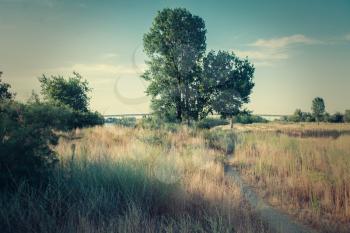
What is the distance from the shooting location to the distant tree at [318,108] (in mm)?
75188

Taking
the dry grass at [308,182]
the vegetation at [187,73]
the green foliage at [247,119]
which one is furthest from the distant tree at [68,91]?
the green foliage at [247,119]

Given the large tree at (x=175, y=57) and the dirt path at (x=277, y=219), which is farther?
the large tree at (x=175, y=57)

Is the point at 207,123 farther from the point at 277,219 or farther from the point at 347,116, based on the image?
the point at 347,116

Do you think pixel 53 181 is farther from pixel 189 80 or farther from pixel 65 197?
pixel 189 80

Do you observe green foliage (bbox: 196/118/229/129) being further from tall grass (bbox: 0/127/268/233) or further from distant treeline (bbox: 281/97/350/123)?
distant treeline (bbox: 281/97/350/123)

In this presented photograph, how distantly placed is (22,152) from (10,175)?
40 centimetres

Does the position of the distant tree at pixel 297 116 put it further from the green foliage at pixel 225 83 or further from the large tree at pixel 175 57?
the large tree at pixel 175 57

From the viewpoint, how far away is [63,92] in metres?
32.4

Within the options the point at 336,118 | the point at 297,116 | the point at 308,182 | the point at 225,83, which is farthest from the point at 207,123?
the point at 336,118

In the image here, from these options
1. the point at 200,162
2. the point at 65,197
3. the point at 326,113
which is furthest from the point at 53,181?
the point at 326,113

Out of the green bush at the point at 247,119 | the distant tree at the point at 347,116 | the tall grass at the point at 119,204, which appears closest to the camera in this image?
the tall grass at the point at 119,204

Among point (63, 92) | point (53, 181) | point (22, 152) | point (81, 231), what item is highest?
point (63, 92)

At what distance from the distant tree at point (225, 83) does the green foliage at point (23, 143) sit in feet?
72.4

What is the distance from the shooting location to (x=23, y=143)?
15.6ft
